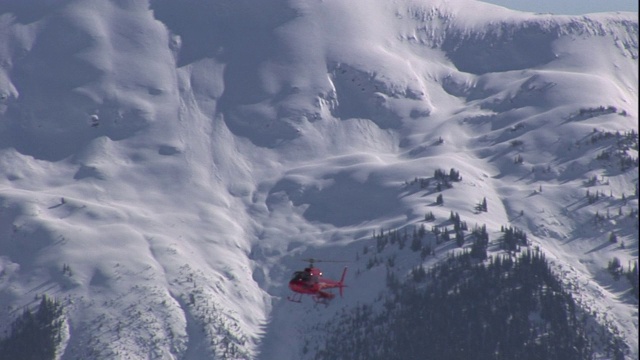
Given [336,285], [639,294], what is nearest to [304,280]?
[336,285]

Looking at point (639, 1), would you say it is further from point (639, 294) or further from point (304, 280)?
point (304, 280)

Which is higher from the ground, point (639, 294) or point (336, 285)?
point (639, 294)

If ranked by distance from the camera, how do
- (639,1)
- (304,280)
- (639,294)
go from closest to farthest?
1. (639,1)
2. (639,294)
3. (304,280)

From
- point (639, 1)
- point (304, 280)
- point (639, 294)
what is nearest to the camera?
point (639, 1)

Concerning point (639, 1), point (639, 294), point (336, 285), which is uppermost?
point (639, 1)

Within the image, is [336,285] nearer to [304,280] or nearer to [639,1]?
[304,280]

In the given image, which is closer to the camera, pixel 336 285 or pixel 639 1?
pixel 639 1

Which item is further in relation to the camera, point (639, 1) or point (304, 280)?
point (304, 280)

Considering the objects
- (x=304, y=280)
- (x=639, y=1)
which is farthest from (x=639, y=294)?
(x=304, y=280)
